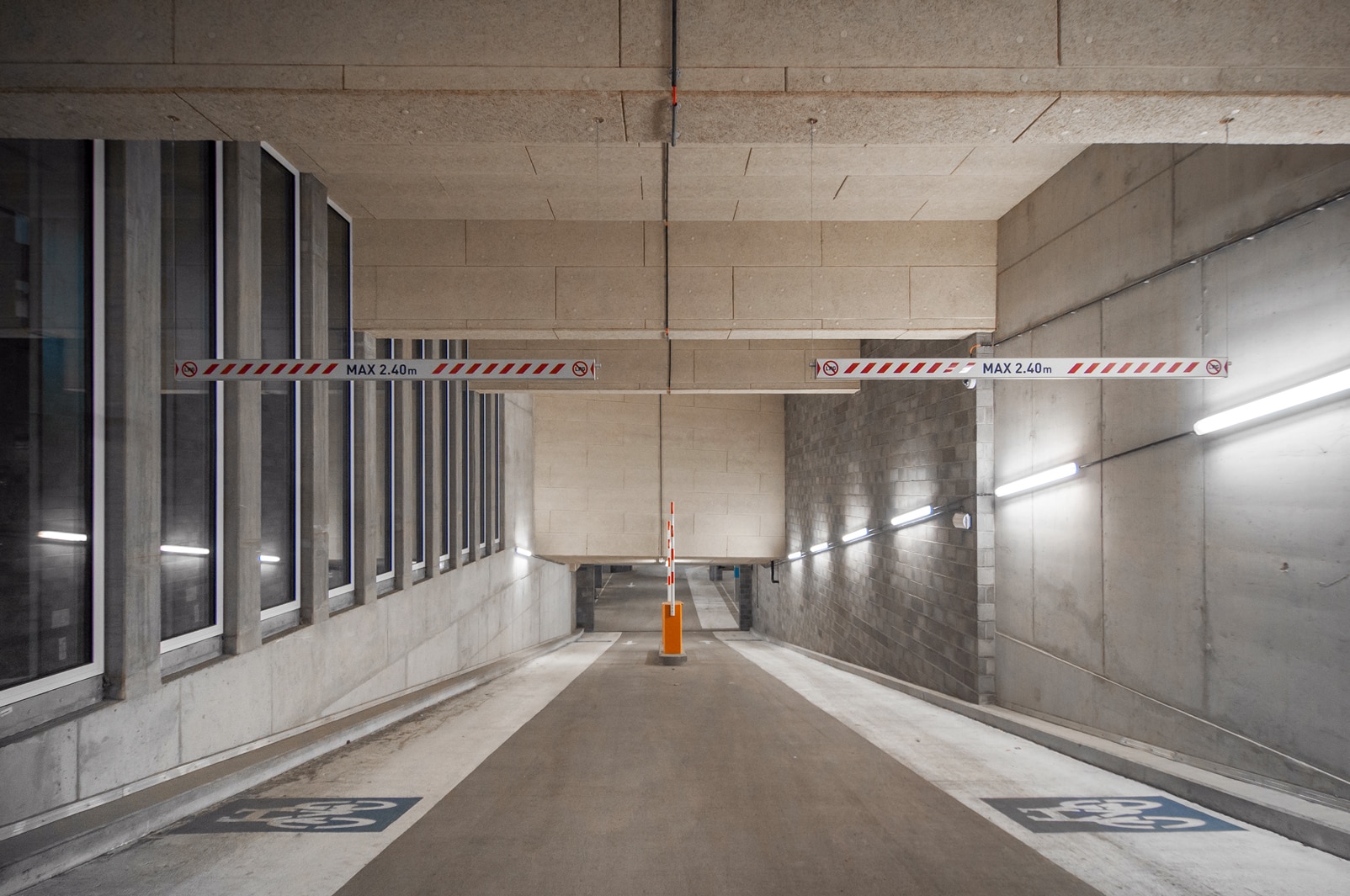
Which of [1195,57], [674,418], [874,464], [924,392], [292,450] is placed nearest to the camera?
[1195,57]

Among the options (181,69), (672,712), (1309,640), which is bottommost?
(672,712)

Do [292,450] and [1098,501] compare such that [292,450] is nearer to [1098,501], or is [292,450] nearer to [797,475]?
[1098,501]

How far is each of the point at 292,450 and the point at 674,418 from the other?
12692mm

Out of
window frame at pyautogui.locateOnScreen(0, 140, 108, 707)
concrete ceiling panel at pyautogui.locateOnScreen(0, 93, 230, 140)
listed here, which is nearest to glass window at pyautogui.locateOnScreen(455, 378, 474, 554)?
window frame at pyautogui.locateOnScreen(0, 140, 108, 707)

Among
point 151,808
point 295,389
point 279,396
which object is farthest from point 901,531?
point 151,808

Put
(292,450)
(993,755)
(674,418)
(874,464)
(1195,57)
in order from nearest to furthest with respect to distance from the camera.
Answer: (1195,57) < (993,755) < (292,450) < (874,464) < (674,418)

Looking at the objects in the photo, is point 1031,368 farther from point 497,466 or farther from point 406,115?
point 497,466

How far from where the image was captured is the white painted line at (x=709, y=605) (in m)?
27.2

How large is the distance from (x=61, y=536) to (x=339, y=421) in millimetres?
3927

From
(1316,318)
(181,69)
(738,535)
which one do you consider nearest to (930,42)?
(1316,318)

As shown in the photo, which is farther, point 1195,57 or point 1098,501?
point 1098,501

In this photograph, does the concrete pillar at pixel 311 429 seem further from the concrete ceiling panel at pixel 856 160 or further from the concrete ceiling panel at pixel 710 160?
the concrete ceiling panel at pixel 856 160

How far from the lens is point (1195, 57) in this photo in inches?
136

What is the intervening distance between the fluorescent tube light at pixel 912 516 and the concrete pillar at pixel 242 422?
24.3 ft
